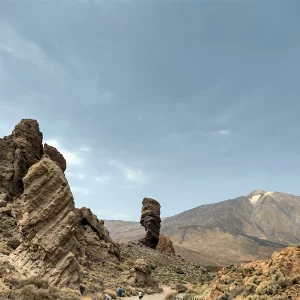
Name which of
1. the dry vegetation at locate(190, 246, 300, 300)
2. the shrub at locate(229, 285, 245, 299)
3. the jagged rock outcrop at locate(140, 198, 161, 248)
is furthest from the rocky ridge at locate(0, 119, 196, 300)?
the jagged rock outcrop at locate(140, 198, 161, 248)

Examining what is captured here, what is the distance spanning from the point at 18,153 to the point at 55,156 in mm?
5750

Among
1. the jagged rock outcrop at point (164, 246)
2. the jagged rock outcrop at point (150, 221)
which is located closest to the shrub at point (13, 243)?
the jagged rock outcrop at point (150, 221)

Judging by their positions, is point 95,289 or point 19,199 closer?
point 95,289

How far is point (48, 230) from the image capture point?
73.4ft

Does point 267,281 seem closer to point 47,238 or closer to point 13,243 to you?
point 47,238

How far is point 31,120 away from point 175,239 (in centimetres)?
14167

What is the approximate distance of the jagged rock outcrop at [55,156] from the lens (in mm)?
47094

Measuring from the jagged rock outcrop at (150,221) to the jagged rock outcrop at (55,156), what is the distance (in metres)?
30.6

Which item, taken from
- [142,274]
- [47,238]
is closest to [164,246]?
[142,274]

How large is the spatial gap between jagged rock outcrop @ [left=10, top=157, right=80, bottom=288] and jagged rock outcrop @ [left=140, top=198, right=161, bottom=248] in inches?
1980

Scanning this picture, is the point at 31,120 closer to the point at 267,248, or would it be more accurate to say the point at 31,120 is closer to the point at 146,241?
the point at 146,241

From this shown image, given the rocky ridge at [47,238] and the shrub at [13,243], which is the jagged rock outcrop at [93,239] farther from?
the shrub at [13,243]

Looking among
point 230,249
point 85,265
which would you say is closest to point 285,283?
point 85,265

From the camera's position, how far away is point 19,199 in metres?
41.8
